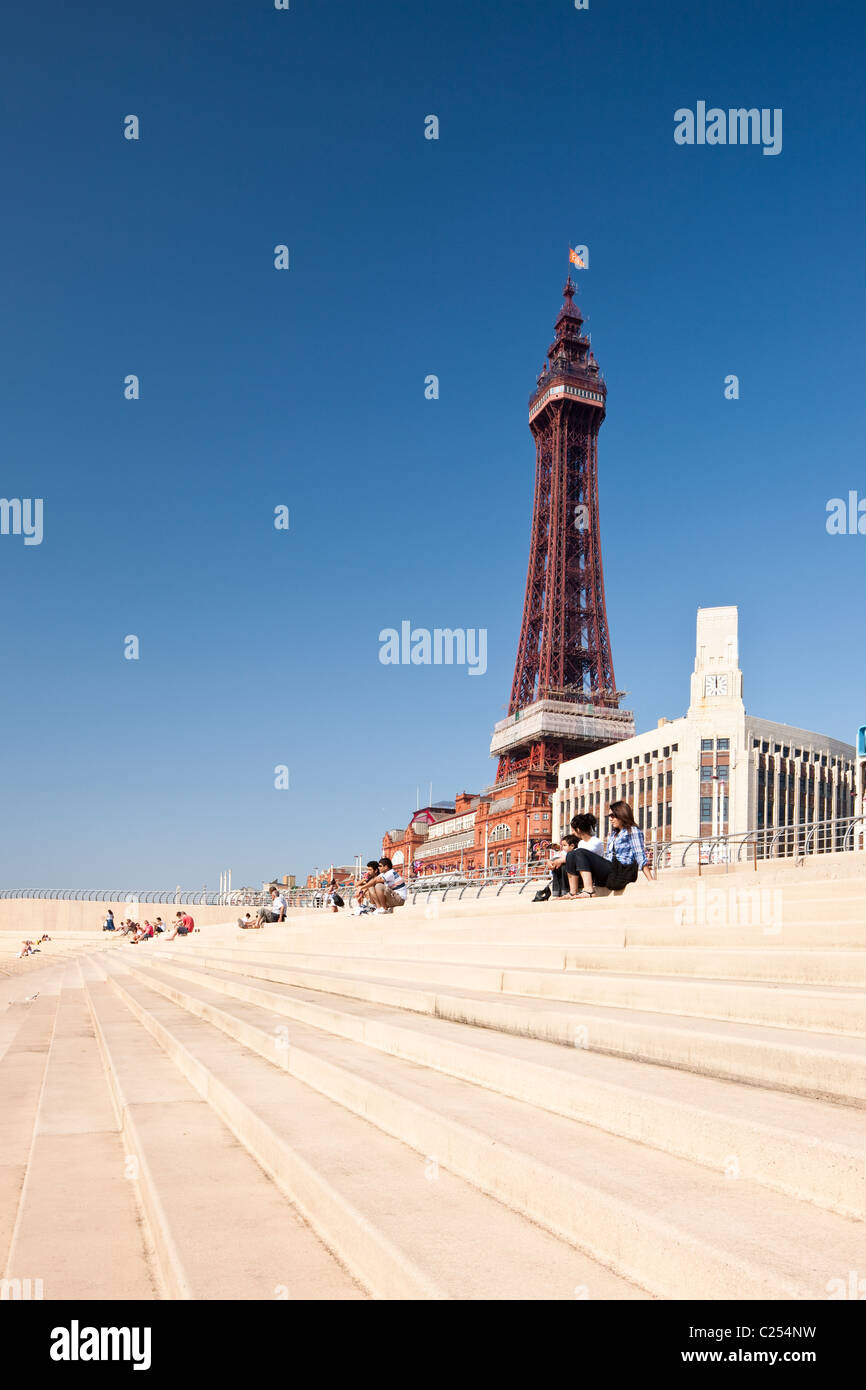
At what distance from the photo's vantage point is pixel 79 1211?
12.4 ft


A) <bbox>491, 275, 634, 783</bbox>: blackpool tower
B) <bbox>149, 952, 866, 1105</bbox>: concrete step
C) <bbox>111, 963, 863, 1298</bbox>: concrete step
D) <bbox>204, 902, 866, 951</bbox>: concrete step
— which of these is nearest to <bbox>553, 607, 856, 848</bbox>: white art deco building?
<bbox>491, 275, 634, 783</bbox>: blackpool tower

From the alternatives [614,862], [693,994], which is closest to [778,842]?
[614,862]

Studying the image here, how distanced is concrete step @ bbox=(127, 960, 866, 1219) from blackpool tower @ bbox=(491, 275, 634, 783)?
8938 centimetres

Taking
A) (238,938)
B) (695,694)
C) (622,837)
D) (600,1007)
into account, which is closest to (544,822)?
(695,694)

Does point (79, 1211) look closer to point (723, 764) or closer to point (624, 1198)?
point (624, 1198)

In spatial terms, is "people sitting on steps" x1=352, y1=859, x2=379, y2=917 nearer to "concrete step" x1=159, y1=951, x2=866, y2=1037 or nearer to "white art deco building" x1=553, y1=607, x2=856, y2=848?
"concrete step" x1=159, y1=951, x2=866, y2=1037

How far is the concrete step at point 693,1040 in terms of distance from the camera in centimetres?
326

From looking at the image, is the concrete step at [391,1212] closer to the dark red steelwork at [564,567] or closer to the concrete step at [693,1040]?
the concrete step at [693,1040]

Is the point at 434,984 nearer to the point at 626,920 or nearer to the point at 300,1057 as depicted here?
the point at 626,920

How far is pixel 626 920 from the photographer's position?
26.5ft

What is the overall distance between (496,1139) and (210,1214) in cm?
108
